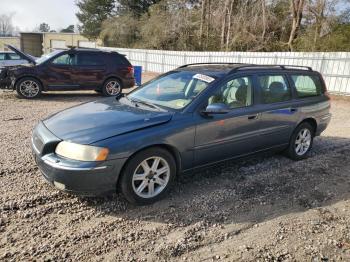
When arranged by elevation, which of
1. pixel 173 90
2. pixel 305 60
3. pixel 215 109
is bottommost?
pixel 215 109

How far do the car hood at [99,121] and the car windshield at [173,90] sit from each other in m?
0.34

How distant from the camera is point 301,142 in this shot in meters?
5.71

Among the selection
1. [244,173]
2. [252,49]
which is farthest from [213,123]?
[252,49]

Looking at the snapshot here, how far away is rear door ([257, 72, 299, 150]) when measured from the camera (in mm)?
4887

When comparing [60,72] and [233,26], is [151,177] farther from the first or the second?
[233,26]

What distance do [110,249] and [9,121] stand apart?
5.88 metres

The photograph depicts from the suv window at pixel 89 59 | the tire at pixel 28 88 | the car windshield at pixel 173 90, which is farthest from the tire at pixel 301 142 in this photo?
the tire at pixel 28 88

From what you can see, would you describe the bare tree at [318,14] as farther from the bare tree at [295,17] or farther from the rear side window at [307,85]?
the rear side window at [307,85]

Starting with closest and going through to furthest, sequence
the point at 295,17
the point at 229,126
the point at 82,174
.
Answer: the point at 82,174 < the point at 229,126 < the point at 295,17

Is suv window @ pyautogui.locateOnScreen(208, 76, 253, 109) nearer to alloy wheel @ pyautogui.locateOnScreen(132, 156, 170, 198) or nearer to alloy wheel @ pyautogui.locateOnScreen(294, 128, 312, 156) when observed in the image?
alloy wheel @ pyautogui.locateOnScreen(132, 156, 170, 198)

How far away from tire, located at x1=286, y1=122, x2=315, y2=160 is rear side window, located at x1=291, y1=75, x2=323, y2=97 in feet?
1.82

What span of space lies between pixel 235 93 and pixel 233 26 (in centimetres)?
1930

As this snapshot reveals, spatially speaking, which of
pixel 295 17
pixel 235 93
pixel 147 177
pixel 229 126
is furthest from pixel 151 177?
pixel 295 17

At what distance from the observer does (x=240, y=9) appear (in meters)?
21.6
